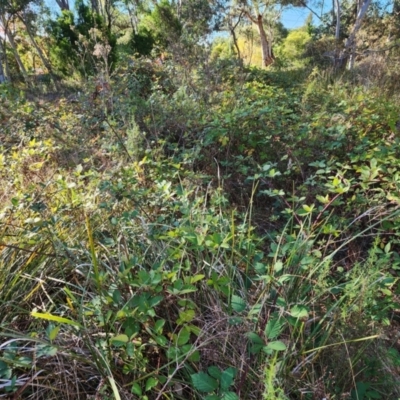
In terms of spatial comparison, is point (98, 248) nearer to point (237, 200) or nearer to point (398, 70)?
point (237, 200)

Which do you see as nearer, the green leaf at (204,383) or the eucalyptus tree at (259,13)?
the green leaf at (204,383)

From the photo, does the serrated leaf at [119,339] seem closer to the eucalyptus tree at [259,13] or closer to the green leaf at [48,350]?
the green leaf at [48,350]

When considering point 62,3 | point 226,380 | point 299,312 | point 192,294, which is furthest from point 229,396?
point 62,3

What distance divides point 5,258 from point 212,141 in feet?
5.44

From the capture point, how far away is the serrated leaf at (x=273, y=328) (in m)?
0.82

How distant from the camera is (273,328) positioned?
2.74ft

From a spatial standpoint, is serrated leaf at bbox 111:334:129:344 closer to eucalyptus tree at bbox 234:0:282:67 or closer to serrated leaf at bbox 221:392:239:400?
serrated leaf at bbox 221:392:239:400

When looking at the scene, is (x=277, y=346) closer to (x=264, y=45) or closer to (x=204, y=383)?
(x=204, y=383)

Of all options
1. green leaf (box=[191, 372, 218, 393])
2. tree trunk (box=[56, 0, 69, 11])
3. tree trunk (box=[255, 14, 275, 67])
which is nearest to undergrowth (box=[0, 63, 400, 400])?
green leaf (box=[191, 372, 218, 393])

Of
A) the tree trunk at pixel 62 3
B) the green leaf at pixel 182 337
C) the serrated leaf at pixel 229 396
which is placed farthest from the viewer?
the tree trunk at pixel 62 3

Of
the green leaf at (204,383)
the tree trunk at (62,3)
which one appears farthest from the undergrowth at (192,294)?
the tree trunk at (62,3)

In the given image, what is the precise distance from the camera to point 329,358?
0.98 meters

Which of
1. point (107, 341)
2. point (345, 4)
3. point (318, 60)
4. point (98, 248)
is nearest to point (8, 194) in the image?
point (98, 248)

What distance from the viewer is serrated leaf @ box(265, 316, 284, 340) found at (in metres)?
0.82
